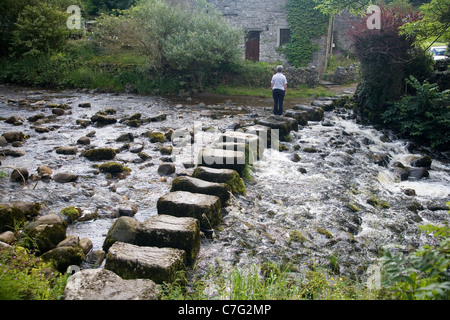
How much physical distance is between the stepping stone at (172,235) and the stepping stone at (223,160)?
207 centimetres

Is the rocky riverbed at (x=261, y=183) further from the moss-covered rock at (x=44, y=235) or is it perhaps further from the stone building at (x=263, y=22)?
the stone building at (x=263, y=22)

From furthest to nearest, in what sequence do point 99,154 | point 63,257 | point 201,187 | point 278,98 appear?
point 278,98 → point 99,154 → point 201,187 → point 63,257

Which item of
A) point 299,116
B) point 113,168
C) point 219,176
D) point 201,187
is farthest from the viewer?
point 299,116

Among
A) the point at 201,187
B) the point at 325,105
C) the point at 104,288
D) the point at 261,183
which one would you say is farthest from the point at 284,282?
the point at 325,105

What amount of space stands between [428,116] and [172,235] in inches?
329

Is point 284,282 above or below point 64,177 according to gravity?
below

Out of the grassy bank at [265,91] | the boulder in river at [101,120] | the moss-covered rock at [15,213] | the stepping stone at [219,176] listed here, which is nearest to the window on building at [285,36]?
the grassy bank at [265,91]

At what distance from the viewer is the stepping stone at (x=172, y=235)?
12.4 feet

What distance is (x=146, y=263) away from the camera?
129 inches

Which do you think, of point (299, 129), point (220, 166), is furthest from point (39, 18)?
point (220, 166)

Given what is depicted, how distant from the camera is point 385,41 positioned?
35.9 ft

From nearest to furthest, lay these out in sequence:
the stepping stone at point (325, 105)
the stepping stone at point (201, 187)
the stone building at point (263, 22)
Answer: the stepping stone at point (201, 187) < the stepping stone at point (325, 105) < the stone building at point (263, 22)

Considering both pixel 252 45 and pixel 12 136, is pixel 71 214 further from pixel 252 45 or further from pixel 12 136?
pixel 252 45

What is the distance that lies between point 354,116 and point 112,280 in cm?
1057
